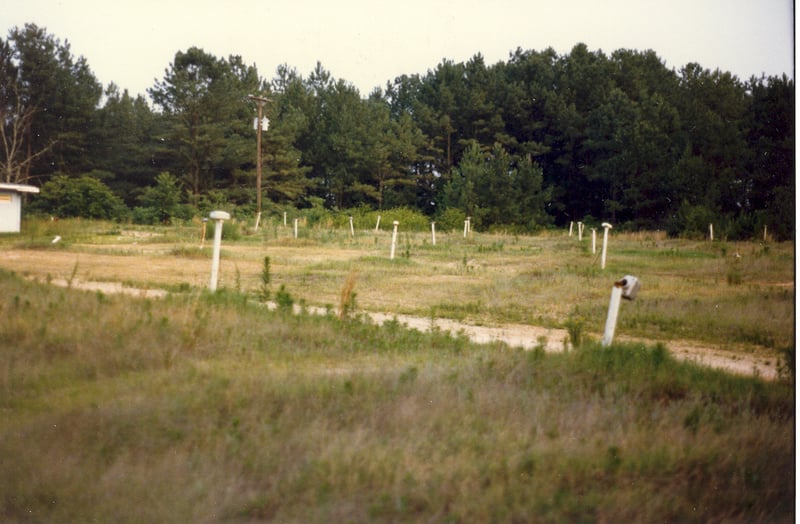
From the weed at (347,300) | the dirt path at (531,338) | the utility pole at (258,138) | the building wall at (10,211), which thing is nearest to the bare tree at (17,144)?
the building wall at (10,211)

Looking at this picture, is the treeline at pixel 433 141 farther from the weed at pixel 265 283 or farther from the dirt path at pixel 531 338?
the dirt path at pixel 531 338

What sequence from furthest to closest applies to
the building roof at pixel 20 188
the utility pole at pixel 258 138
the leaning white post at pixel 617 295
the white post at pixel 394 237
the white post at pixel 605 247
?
the white post at pixel 605 247
the white post at pixel 394 237
the utility pole at pixel 258 138
the building roof at pixel 20 188
the leaning white post at pixel 617 295

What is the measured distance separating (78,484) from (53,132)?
117 inches

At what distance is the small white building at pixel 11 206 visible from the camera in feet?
15.1

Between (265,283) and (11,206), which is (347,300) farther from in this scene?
(11,206)

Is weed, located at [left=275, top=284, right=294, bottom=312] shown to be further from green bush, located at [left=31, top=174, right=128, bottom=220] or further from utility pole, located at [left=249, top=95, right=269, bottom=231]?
green bush, located at [left=31, top=174, right=128, bottom=220]

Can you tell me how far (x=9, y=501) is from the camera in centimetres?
281

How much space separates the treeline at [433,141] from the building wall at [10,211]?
160 mm

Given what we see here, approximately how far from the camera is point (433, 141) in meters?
6.27

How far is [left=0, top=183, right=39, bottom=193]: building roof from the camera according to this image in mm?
4549

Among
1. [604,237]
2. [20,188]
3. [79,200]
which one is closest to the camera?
[20,188]

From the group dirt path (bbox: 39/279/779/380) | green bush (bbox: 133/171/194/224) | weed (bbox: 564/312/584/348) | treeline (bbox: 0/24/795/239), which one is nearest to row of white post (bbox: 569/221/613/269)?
treeline (bbox: 0/24/795/239)

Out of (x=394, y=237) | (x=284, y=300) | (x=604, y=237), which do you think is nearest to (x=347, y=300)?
(x=284, y=300)

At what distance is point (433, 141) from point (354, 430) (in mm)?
3791
